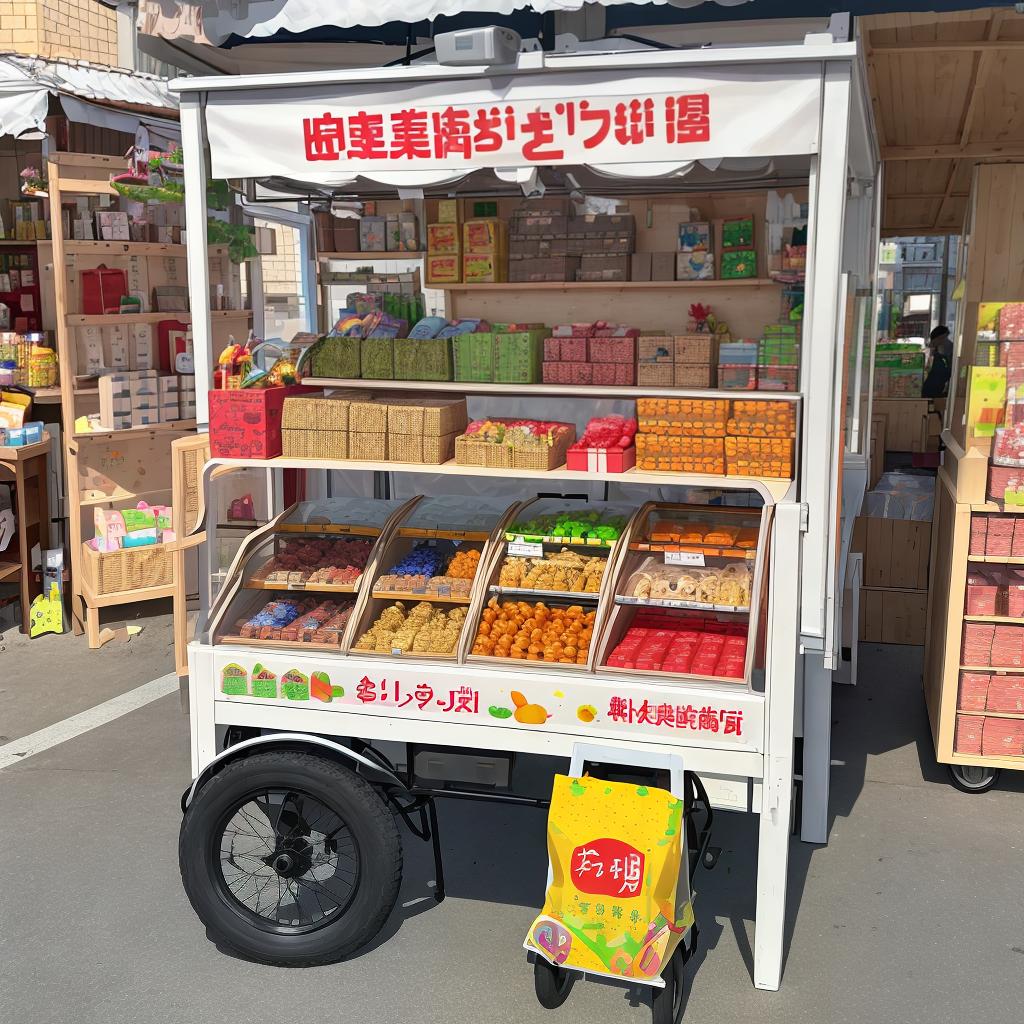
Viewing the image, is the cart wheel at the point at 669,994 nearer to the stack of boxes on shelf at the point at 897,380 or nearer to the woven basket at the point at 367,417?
the woven basket at the point at 367,417

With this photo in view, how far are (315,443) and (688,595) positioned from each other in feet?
5.12

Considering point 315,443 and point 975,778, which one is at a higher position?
point 315,443

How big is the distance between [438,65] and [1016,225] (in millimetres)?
3447

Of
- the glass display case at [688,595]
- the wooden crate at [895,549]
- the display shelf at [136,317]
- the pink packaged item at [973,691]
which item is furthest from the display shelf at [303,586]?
the wooden crate at [895,549]

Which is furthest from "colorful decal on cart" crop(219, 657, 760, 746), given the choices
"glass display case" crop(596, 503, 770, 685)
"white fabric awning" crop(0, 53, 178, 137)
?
"white fabric awning" crop(0, 53, 178, 137)

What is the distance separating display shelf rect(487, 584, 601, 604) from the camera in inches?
171

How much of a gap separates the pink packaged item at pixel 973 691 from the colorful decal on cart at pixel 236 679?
3.33 metres

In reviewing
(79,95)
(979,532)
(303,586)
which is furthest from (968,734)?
(79,95)

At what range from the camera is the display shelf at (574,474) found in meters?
4.10

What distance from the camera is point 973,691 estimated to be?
5.43 m

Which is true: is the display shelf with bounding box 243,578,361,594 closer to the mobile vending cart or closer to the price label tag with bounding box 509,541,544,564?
the mobile vending cart

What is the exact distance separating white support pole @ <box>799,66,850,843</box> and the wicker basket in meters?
4.85

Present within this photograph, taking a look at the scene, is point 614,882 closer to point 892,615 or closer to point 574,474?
point 574,474

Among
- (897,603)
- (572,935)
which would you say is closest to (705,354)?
(572,935)
